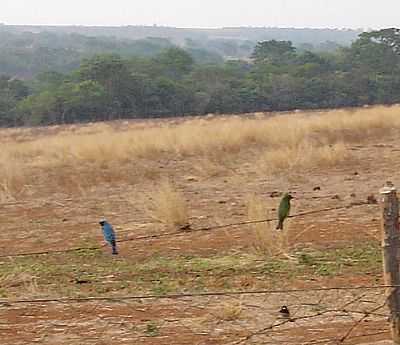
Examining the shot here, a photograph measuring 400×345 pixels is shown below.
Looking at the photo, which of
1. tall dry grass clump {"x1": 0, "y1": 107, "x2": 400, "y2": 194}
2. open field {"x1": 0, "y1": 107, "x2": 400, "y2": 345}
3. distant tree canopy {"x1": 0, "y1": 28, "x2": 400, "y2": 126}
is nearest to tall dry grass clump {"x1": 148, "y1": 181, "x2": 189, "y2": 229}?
open field {"x1": 0, "y1": 107, "x2": 400, "y2": 345}

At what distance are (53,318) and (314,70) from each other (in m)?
31.7

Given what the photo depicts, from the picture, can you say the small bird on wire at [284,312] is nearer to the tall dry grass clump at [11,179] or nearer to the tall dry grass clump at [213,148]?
the tall dry grass clump at [11,179]

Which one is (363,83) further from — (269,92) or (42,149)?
(42,149)

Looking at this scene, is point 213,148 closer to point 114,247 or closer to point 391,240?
point 114,247

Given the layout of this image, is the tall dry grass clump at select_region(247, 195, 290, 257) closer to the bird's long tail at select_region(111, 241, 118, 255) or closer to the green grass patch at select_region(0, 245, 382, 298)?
the green grass patch at select_region(0, 245, 382, 298)

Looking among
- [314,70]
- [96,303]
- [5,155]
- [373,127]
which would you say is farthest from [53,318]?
[314,70]

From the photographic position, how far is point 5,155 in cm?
1758

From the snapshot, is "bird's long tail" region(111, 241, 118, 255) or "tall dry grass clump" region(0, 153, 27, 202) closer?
"bird's long tail" region(111, 241, 118, 255)

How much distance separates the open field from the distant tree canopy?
14.0 metres

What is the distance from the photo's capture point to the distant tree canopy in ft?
106

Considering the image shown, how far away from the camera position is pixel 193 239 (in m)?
8.95

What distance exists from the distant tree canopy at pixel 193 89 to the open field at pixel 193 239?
14018mm

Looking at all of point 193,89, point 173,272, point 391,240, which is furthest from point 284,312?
point 193,89

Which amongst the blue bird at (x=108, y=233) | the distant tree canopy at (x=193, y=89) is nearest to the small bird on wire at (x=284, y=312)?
the blue bird at (x=108, y=233)
